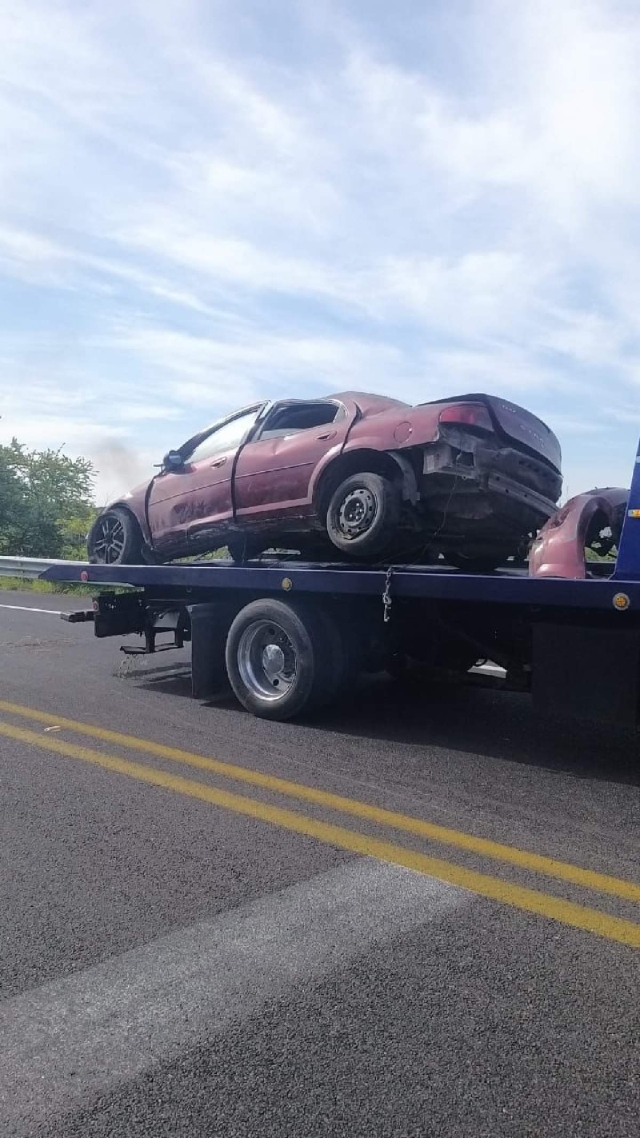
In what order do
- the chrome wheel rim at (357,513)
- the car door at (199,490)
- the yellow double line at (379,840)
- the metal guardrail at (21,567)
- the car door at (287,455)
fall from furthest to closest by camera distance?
the metal guardrail at (21,567), the car door at (199,490), the car door at (287,455), the chrome wheel rim at (357,513), the yellow double line at (379,840)

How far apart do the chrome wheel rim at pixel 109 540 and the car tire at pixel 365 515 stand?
2.95 meters

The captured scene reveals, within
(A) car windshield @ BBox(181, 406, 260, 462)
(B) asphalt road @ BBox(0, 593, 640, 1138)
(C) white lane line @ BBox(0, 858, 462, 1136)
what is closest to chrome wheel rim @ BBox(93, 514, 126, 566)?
(A) car windshield @ BBox(181, 406, 260, 462)

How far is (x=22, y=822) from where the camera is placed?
15.5 feet

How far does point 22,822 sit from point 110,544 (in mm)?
4971

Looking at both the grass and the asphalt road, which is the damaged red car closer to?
the asphalt road

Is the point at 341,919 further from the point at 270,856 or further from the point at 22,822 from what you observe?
the point at 22,822

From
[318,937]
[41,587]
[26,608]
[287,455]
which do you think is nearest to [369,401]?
[287,455]

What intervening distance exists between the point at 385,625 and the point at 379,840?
112 inches

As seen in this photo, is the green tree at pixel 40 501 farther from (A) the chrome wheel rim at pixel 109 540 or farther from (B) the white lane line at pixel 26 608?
(A) the chrome wheel rim at pixel 109 540

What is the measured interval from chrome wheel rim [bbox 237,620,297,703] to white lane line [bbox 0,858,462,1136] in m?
3.13

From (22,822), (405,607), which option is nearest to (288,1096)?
(22,822)

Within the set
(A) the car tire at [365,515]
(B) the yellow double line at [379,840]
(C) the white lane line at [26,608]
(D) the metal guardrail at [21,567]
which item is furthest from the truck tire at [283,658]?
(D) the metal guardrail at [21,567]

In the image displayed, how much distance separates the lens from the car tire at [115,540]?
9.24m

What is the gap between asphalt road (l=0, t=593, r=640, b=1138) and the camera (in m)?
2.51
